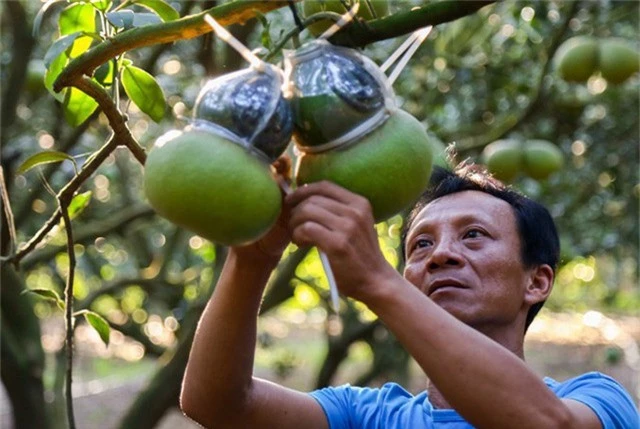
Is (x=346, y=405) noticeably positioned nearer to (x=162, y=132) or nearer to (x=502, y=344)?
(x=502, y=344)

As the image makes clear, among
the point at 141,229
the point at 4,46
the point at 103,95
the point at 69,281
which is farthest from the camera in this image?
the point at 141,229

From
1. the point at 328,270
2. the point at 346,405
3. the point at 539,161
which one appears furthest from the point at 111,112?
the point at 539,161

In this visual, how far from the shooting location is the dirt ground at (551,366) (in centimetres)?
935

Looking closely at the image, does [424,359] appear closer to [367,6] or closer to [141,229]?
[367,6]

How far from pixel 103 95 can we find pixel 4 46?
158 inches

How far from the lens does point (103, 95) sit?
1.68 metres

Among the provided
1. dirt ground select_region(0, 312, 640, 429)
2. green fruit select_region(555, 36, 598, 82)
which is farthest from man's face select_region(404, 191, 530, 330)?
dirt ground select_region(0, 312, 640, 429)

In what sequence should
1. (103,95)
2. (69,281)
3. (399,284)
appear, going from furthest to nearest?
1. (69,281)
2. (103,95)
3. (399,284)

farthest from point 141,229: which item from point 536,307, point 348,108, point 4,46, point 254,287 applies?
point 348,108

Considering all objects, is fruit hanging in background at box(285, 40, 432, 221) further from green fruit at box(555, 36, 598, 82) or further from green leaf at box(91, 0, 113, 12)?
green fruit at box(555, 36, 598, 82)

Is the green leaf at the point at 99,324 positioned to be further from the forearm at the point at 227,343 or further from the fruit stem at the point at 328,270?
the fruit stem at the point at 328,270

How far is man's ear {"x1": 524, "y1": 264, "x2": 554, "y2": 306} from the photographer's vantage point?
89.1 inches

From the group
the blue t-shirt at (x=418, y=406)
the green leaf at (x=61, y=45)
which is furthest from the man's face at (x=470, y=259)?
the green leaf at (x=61, y=45)

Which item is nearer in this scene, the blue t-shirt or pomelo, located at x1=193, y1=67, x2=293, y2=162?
pomelo, located at x1=193, y1=67, x2=293, y2=162
